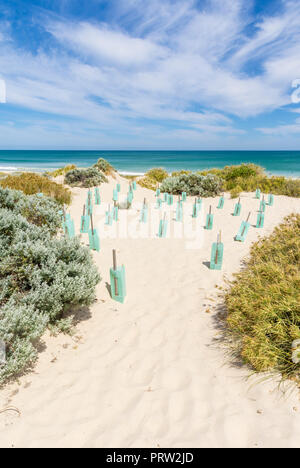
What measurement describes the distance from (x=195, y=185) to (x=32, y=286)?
503 inches

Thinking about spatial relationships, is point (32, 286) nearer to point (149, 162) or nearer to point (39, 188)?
point (39, 188)

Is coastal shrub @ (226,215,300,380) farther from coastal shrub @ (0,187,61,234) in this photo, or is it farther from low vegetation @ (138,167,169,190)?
low vegetation @ (138,167,169,190)

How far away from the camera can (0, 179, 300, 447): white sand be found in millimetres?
2088

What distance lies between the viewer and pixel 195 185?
14711 mm

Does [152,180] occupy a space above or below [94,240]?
above

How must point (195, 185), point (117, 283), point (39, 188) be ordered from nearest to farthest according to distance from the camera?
point (117, 283), point (39, 188), point (195, 185)

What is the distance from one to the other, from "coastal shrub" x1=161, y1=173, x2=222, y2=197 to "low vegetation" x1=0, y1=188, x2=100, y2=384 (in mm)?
11485

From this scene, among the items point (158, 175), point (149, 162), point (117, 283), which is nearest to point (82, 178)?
point (158, 175)

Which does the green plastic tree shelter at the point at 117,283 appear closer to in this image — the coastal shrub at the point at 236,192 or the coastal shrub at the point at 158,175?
the coastal shrub at the point at 236,192

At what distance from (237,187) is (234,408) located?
1374cm

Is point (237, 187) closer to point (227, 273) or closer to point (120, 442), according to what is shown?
point (227, 273)

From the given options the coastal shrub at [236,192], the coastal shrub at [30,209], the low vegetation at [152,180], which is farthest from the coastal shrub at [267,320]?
the low vegetation at [152,180]

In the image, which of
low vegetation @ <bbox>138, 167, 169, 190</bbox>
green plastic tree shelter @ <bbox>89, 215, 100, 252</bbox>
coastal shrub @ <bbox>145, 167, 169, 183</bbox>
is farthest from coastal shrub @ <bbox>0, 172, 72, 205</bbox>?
coastal shrub @ <bbox>145, 167, 169, 183</bbox>
